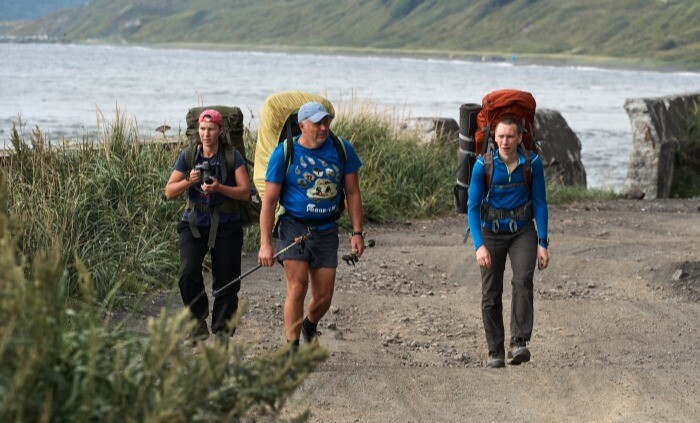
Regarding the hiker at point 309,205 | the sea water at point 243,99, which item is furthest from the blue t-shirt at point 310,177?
the sea water at point 243,99

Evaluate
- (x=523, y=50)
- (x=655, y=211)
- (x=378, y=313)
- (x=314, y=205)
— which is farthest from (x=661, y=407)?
(x=523, y=50)

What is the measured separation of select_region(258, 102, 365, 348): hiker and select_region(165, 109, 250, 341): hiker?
1.26 feet

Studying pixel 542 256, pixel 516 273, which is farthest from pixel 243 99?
pixel 542 256

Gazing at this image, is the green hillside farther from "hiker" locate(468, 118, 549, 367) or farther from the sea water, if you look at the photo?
"hiker" locate(468, 118, 549, 367)

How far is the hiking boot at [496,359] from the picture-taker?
24.2 ft

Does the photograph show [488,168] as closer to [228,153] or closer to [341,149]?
[341,149]

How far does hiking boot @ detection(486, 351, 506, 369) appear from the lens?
7.39 meters

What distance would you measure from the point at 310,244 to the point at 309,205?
238mm

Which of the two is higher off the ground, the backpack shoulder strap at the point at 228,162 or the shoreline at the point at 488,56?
the backpack shoulder strap at the point at 228,162

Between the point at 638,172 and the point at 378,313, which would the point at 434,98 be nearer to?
the point at 638,172

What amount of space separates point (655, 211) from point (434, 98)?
40075 mm

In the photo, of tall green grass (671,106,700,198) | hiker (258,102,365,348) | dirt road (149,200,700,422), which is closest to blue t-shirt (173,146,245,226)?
hiker (258,102,365,348)

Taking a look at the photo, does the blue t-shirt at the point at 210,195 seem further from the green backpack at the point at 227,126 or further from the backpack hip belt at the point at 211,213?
the green backpack at the point at 227,126

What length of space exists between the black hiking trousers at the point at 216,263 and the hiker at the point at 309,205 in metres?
0.44
